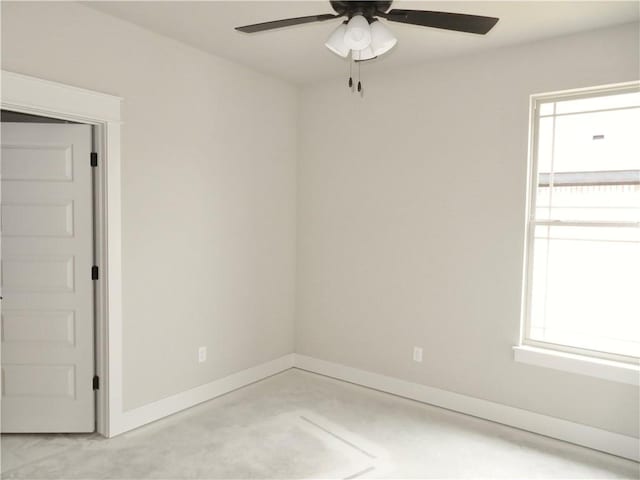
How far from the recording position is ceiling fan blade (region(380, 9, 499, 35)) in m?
1.74

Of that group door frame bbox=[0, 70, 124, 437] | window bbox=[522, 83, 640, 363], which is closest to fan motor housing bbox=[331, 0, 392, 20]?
door frame bbox=[0, 70, 124, 437]

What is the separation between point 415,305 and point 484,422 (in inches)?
38.3

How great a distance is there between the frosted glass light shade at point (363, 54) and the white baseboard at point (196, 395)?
2657mm

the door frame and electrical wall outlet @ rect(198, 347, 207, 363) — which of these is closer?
the door frame

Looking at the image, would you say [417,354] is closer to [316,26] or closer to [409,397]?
[409,397]

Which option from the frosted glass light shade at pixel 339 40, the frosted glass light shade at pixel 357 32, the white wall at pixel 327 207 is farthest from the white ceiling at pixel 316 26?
the frosted glass light shade at pixel 357 32

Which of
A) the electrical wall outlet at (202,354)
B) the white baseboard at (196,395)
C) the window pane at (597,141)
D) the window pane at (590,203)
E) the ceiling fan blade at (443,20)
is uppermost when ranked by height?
the ceiling fan blade at (443,20)

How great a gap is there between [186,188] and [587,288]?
2879mm

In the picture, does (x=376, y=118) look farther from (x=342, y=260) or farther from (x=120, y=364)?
(x=120, y=364)

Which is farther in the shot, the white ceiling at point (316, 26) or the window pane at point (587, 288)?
the window pane at point (587, 288)

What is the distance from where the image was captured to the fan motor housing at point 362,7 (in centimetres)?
174

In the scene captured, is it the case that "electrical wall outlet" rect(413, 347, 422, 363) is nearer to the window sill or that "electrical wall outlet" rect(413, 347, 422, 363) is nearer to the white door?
the window sill

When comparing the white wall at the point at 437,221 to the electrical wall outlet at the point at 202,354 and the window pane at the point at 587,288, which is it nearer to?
the window pane at the point at 587,288

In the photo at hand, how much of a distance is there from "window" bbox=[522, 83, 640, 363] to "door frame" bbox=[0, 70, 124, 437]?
280 centimetres
